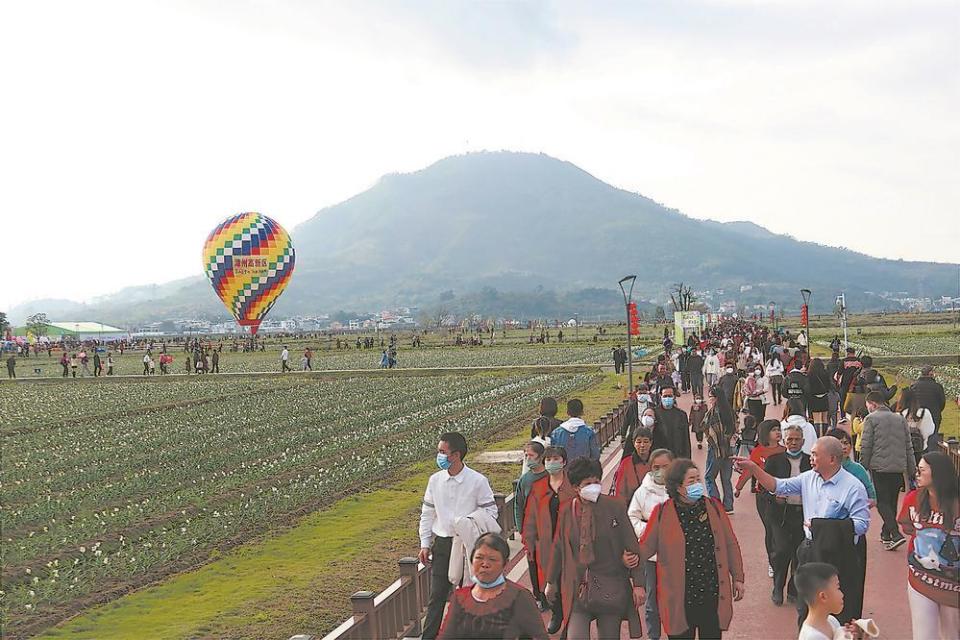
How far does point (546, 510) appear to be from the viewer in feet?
22.6

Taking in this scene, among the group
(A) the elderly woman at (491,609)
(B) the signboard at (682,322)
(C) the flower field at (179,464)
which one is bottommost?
(C) the flower field at (179,464)

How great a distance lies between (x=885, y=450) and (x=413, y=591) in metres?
5.45

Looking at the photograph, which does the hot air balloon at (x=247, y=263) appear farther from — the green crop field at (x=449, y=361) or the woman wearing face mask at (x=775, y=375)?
the woman wearing face mask at (x=775, y=375)

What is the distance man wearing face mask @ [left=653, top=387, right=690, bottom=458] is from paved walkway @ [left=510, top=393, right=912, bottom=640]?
1417 mm

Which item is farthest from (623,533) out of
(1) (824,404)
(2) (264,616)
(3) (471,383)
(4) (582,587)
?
(3) (471,383)

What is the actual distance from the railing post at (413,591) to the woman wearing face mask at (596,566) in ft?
6.49

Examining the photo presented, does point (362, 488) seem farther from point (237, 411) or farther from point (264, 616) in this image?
point (237, 411)

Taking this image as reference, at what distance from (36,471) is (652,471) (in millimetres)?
16751

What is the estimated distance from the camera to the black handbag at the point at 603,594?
5918mm

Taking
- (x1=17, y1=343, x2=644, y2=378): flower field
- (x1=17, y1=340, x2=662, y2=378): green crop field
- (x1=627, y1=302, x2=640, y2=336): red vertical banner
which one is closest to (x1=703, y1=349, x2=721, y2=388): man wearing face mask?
(x1=627, y1=302, x2=640, y2=336): red vertical banner

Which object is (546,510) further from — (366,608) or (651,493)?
(366,608)

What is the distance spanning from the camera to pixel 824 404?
15.7m

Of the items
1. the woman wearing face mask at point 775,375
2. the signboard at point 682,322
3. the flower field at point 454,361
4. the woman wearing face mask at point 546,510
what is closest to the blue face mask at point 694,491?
the woman wearing face mask at point 546,510

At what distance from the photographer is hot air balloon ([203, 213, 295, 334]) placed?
51.9m
